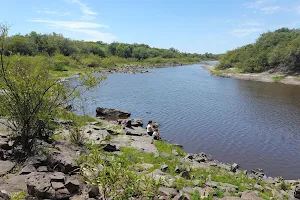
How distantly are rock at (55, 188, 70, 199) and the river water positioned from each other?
35.9ft

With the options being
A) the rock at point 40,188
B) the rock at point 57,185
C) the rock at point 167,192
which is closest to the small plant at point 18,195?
the rock at point 40,188

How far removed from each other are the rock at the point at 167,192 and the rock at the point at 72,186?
311 centimetres

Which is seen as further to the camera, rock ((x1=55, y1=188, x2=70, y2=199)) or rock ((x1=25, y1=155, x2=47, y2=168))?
rock ((x1=25, y1=155, x2=47, y2=168))

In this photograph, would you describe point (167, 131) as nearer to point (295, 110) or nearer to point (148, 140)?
point (148, 140)

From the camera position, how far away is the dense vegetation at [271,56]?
80812 mm

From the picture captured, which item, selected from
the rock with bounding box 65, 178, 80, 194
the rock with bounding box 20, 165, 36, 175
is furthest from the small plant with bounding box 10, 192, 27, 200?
the rock with bounding box 20, 165, 36, 175

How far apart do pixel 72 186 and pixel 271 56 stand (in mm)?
87651

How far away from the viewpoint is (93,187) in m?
9.76

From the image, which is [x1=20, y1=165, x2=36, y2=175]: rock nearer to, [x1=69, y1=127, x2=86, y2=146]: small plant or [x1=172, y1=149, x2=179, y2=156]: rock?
[x1=69, y1=127, x2=86, y2=146]: small plant

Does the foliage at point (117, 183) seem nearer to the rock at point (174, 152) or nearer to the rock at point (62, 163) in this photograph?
the rock at point (62, 163)

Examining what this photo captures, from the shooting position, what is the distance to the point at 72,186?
10.2 meters

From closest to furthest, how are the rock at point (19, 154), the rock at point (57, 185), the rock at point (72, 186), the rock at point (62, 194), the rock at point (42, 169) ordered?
the rock at point (62, 194)
the rock at point (57, 185)
the rock at point (72, 186)
the rock at point (42, 169)
the rock at point (19, 154)

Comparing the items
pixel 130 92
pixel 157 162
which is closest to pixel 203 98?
pixel 130 92

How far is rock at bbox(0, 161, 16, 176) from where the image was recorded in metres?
11.1
